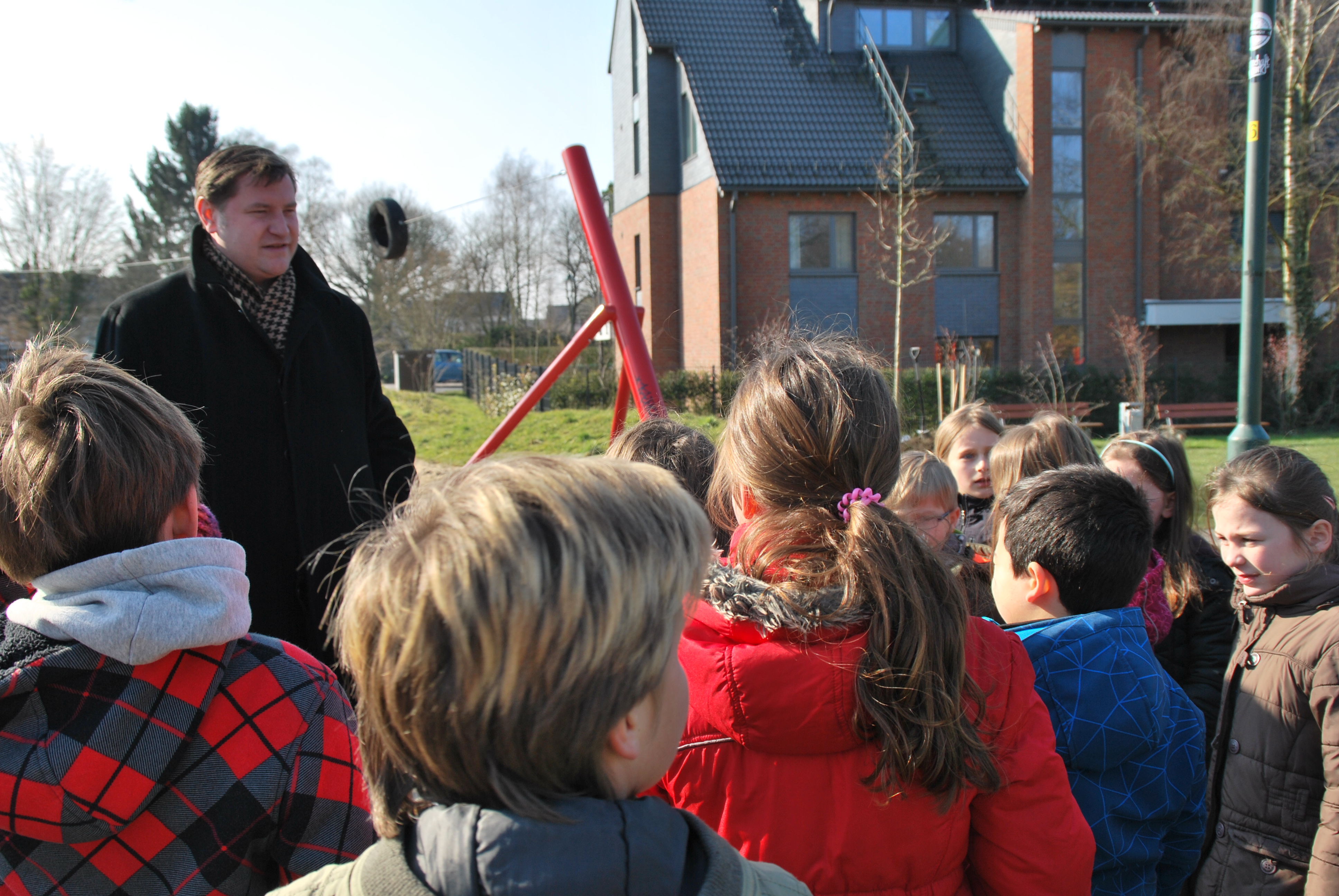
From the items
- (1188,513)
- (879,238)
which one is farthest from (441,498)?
(879,238)

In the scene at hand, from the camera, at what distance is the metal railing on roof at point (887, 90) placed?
20.2 metres

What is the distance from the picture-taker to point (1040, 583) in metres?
1.81

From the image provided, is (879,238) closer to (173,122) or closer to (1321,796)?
(1321,796)

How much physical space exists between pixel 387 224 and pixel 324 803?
3.83 m

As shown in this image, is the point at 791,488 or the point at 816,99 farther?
the point at 816,99

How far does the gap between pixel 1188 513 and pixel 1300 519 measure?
56 cm

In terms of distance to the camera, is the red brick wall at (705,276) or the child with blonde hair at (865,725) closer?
the child with blonde hair at (865,725)

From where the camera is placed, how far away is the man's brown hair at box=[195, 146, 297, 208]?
2.56 metres

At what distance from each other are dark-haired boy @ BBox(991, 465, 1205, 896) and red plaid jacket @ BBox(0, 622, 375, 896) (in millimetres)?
1219

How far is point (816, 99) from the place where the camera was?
2088cm

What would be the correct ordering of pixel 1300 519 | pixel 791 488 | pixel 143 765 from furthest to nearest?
pixel 1300 519 → pixel 791 488 → pixel 143 765

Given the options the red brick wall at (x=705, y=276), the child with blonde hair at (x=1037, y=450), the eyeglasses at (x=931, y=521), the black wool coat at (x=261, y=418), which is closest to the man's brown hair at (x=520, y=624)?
the black wool coat at (x=261, y=418)

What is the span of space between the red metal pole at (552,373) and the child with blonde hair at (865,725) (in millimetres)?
2088

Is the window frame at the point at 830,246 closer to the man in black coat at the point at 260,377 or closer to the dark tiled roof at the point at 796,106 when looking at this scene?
the dark tiled roof at the point at 796,106
